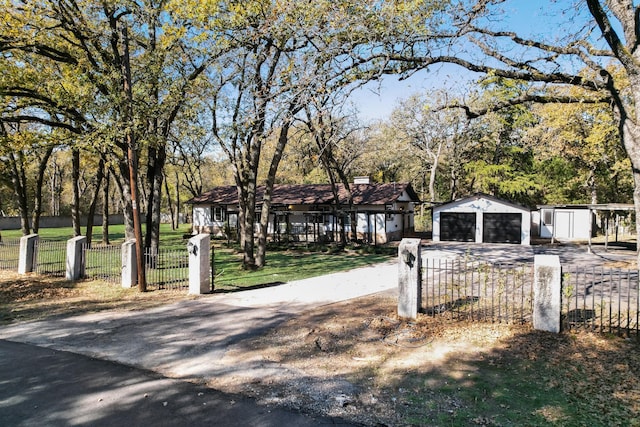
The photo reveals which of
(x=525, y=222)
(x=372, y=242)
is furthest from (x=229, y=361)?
(x=525, y=222)

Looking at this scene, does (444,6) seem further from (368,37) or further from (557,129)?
(557,129)

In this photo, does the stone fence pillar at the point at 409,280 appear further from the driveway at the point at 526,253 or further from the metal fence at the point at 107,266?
the driveway at the point at 526,253

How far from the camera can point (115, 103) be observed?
12750 mm

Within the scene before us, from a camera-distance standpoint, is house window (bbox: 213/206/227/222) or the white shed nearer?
the white shed

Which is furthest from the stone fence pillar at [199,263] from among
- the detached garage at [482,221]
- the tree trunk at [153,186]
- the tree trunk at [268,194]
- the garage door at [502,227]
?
the garage door at [502,227]

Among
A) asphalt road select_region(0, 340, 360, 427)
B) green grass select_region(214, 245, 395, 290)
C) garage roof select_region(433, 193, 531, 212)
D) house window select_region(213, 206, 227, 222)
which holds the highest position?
garage roof select_region(433, 193, 531, 212)

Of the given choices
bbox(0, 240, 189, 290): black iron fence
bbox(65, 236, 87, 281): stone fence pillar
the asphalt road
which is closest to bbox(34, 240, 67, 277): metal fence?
bbox(0, 240, 189, 290): black iron fence

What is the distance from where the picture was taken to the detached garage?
91.6 feet

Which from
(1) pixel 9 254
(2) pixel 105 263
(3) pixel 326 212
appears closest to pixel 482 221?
(3) pixel 326 212

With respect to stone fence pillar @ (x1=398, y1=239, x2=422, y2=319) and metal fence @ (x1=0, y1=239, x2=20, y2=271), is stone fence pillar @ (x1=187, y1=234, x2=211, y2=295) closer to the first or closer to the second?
stone fence pillar @ (x1=398, y1=239, x2=422, y2=319)

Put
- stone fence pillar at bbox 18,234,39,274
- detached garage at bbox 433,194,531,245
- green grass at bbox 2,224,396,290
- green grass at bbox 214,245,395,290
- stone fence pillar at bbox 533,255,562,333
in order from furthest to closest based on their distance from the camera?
1. detached garage at bbox 433,194,531,245
2. stone fence pillar at bbox 18,234,39,274
3. green grass at bbox 2,224,396,290
4. green grass at bbox 214,245,395,290
5. stone fence pillar at bbox 533,255,562,333

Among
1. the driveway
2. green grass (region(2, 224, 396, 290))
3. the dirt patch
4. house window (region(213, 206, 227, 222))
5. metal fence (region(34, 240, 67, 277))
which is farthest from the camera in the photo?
house window (region(213, 206, 227, 222))

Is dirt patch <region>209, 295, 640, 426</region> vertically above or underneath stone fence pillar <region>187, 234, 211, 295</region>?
underneath

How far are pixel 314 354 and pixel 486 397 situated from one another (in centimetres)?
274
